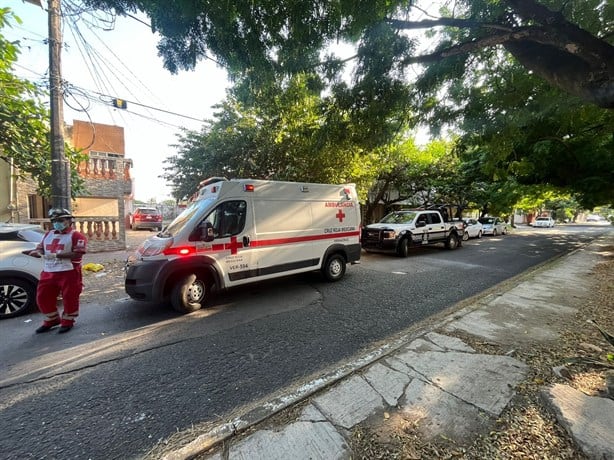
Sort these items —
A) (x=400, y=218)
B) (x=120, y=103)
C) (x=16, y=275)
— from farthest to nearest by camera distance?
1. (x=400, y=218)
2. (x=120, y=103)
3. (x=16, y=275)

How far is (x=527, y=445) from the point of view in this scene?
1.93 meters

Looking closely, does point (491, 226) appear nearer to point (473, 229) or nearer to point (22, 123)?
point (473, 229)

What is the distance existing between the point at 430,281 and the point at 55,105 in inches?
388

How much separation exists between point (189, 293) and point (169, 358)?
5.17 feet

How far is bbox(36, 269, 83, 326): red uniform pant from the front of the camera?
12.9 feet

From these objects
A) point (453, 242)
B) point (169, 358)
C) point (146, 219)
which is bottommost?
point (169, 358)

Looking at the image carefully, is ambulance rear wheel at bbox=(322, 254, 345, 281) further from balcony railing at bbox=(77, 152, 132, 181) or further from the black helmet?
balcony railing at bbox=(77, 152, 132, 181)

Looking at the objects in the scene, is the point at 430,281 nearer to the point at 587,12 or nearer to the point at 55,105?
the point at 587,12

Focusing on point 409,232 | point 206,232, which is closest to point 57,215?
point 206,232

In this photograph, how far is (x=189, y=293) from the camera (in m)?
4.73

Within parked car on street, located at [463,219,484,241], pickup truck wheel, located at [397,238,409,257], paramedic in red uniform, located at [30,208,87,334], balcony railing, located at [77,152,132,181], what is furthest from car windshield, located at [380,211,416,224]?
balcony railing, located at [77,152,132,181]

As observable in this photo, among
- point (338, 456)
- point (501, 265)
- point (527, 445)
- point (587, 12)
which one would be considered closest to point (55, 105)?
point (338, 456)

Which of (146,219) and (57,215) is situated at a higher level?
(146,219)

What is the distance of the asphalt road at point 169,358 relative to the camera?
2219 millimetres
